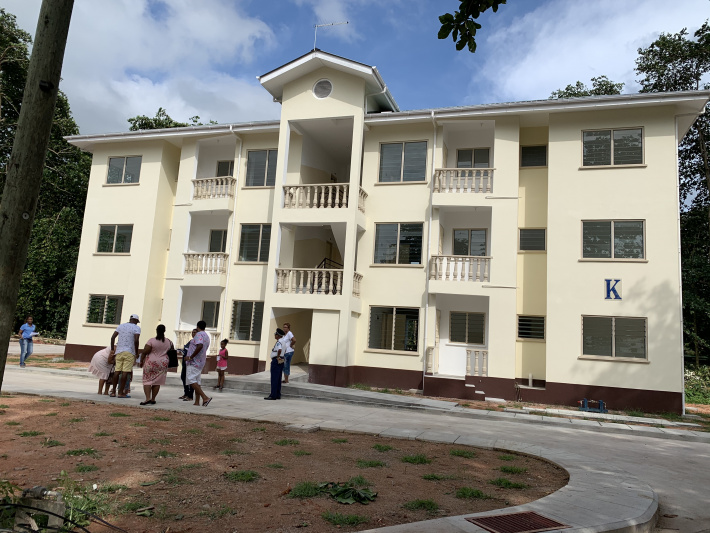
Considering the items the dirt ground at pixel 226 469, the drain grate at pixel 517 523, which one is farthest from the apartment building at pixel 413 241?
the drain grate at pixel 517 523

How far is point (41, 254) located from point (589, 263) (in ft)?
89.7

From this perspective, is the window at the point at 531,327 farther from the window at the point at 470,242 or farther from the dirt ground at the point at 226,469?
the dirt ground at the point at 226,469

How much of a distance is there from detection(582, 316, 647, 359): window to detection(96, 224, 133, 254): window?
1759cm

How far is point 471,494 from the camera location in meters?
5.73

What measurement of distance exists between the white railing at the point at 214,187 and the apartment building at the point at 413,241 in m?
0.07

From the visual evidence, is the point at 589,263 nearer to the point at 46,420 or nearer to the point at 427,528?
the point at 427,528

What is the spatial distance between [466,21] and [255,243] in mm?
15587

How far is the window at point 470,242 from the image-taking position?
60.0ft

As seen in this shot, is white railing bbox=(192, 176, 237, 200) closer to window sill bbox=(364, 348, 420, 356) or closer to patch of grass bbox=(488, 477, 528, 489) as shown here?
window sill bbox=(364, 348, 420, 356)

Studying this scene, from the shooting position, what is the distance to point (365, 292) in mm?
18359

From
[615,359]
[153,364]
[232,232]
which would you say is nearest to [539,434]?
[615,359]

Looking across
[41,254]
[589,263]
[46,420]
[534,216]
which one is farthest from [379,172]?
[41,254]

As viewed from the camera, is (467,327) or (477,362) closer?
(477,362)

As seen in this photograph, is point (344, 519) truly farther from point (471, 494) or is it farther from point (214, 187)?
point (214, 187)
